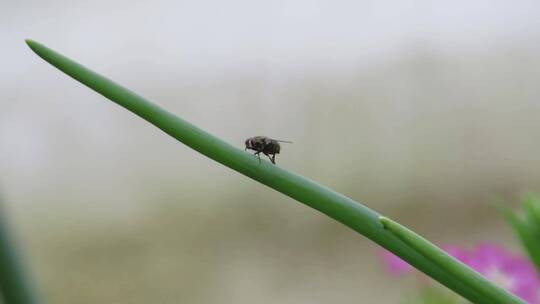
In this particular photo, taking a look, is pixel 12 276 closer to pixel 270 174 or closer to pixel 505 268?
pixel 270 174

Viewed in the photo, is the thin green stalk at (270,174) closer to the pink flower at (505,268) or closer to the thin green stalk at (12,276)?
the thin green stalk at (12,276)

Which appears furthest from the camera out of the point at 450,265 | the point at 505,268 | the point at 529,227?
the point at 505,268

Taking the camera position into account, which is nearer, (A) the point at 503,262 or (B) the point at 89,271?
(A) the point at 503,262

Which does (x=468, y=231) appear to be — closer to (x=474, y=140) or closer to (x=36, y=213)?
(x=474, y=140)

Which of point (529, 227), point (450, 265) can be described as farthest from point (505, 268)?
point (450, 265)

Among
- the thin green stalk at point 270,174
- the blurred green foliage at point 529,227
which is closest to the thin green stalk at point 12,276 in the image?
the thin green stalk at point 270,174

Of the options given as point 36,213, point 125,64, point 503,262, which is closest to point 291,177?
point 503,262
